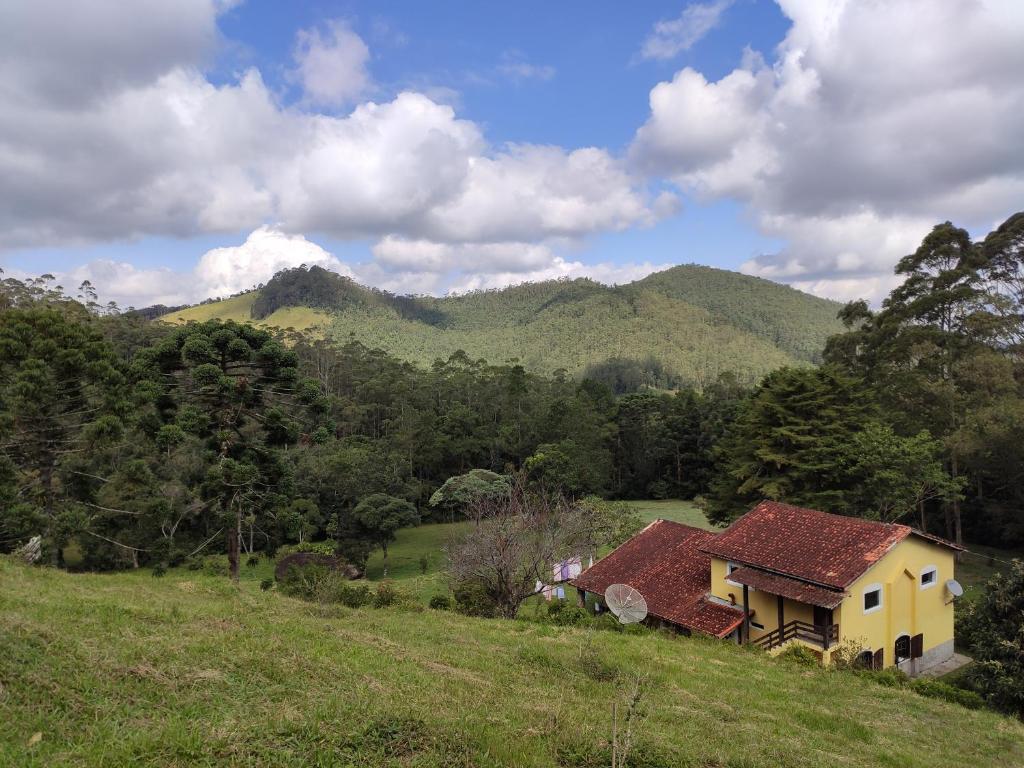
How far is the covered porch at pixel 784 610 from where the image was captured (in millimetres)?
15094

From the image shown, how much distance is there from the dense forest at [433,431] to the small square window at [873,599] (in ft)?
28.3

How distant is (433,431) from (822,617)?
36883 millimetres

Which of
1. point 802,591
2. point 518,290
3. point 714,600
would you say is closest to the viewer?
point 802,591

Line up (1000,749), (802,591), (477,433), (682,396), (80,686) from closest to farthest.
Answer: (80,686) → (1000,749) → (802,591) → (477,433) → (682,396)

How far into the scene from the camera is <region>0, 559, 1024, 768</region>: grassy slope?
4.65 m

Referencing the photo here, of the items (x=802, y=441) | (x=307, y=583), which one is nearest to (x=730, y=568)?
(x=802, y=441)

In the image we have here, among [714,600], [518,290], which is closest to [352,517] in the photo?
[714,600]

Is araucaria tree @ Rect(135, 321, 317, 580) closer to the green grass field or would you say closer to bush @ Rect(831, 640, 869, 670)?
bush @ Rect(831, 640, 869, 670)

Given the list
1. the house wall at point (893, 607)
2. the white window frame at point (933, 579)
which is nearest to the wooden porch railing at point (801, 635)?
the house wall at point (893, 607)

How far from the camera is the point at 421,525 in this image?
45656 millimetres

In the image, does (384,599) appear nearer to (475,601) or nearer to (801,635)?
(475,601)

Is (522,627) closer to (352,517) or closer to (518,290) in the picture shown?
(352,517)

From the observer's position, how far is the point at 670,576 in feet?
65.1

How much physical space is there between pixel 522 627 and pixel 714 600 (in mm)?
8082
